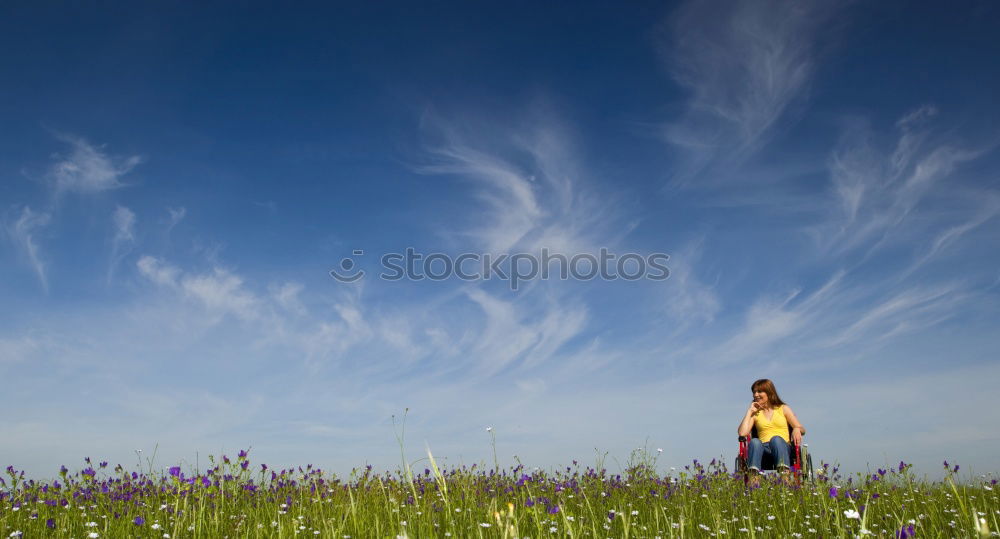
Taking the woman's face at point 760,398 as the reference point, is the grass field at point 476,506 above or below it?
below

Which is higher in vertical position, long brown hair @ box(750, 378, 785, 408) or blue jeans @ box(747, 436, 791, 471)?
long brown hair @ box(750, 378, 785, 408)

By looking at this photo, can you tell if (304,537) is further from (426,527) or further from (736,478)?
(736,478)

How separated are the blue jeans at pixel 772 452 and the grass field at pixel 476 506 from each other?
1.14 metres

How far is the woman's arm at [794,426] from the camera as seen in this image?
10062 mm

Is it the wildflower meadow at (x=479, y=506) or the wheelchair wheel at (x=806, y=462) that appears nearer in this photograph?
the wildflower meadow at (x=479, y=506)

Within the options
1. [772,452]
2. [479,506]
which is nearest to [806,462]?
[772,452]

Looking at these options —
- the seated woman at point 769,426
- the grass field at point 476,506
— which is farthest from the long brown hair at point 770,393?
the grass field at point 476,506

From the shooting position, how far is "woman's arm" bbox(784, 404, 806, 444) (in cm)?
1006

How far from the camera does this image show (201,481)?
5227mm

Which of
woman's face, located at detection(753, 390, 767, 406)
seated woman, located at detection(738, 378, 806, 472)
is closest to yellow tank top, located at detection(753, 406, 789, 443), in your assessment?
seated woman, located at detection(738, 378, 806, 472)

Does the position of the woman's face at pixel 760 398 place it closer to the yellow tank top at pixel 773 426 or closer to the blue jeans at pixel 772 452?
the yellow tank top at pixel 773 426

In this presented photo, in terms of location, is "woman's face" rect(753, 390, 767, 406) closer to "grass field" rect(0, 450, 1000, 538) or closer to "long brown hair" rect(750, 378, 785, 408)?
"long brown hair" rect(750, 378, 785, 408)

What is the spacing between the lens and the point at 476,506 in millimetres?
6332

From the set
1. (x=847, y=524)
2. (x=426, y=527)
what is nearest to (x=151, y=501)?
(x=426, y=527)
